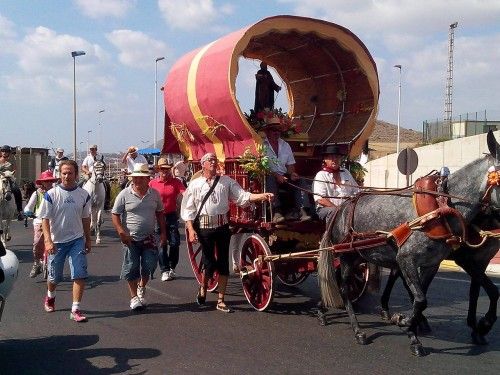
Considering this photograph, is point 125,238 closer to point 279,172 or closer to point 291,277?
point 279,172

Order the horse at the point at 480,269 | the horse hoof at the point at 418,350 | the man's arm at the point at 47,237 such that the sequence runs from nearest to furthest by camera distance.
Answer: the horse hoof at the point at 418,350, the horse at the point at 480,269, the man's arm at the point at 47,237

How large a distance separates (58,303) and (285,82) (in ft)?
15.8

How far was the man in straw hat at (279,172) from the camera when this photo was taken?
759 centimetres

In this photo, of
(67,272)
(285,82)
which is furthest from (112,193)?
(285,82)

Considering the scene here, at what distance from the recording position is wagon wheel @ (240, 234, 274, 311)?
735cm

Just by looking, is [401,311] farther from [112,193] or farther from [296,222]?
[112,193]

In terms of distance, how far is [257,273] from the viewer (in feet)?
24.7

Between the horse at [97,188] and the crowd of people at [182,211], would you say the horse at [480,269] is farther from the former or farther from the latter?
the horse at [97,188]

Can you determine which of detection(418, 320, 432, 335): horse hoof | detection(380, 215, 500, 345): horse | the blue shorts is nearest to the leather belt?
the blue shorts

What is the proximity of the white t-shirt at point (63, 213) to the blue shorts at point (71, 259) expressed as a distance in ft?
0.26

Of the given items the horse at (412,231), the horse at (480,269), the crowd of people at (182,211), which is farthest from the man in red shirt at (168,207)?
the horse at (480,269)

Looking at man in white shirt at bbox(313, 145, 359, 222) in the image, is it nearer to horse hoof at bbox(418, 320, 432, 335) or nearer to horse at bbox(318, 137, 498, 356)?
horse at bbox(318, 137, 498, 356)

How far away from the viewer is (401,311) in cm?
765

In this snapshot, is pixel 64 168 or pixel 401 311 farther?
pixel 401 311
